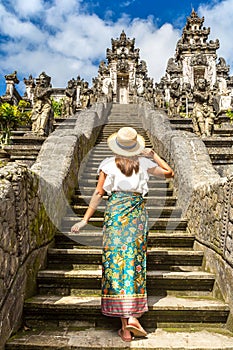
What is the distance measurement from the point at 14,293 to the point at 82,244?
1348 millimetres

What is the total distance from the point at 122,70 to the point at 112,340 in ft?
103

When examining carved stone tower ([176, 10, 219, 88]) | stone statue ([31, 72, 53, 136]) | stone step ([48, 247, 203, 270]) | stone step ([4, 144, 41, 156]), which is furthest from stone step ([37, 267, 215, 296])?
carved stone tower ([176, 10, 219, 88])

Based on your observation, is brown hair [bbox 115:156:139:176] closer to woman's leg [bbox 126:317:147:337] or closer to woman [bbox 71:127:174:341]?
woman [bbox 71:127:174:341]

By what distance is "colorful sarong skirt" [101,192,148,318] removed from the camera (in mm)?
2422

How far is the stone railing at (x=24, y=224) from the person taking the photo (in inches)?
92.4

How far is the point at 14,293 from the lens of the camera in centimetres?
250

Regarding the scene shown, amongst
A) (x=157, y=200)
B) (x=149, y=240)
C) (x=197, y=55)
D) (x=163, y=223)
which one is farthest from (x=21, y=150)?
(x=197, y=55)

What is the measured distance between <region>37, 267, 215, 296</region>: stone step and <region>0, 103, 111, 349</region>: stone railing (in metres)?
0.15

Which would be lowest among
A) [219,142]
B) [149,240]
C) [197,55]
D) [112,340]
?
[112,340]

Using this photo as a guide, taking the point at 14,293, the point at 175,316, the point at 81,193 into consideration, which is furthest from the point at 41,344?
the point at 81,193

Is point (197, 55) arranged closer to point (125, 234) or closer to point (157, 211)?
point (157, 211)

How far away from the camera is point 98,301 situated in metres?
2.87

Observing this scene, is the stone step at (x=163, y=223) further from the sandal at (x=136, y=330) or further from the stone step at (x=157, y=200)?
the sandal at (x=136, y=330)

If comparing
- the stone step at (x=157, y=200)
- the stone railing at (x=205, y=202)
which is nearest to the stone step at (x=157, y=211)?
the stone railing at (x=205, y=202)
